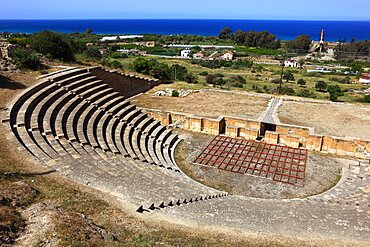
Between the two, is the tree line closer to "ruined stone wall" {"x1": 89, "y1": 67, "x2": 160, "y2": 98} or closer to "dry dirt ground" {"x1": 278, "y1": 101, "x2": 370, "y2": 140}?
"ruined stone wall" {"x1": 89, "y1": 67, "x2": 160, "y2": 98}

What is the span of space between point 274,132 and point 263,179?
5.08 meters

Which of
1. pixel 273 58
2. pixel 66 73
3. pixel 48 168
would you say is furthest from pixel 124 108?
A: pixel 273 58

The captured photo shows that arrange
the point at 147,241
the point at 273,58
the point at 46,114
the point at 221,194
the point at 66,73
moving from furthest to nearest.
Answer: the point at 273,58 < the point at 66,73 < the point at 46,114 < the point at 221,194 < the point at 147,241

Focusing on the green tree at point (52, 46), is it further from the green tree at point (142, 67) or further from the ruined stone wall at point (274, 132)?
the ruined stone wall at point (274, 132)

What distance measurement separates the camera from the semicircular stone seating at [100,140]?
9619mm

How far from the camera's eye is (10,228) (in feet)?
20.5

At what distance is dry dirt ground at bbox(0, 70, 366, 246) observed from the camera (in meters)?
6.14

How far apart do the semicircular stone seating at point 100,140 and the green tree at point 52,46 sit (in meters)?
7.29

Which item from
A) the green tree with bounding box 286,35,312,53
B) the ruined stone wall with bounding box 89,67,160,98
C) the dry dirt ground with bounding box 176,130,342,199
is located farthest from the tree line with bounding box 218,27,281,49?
the dry dirt ground with bounding box 176,130,342,199

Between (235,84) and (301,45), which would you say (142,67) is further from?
(301,45)

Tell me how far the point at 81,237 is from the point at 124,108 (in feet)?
46.5

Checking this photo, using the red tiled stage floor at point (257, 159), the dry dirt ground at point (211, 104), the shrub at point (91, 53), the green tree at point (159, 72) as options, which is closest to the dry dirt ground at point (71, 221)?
the red tiled stage floor at point (257, 159)

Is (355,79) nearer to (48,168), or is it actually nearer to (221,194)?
(221,194)

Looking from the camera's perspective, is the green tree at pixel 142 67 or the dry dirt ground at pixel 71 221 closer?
the dry dirt ground at pixel 71 221
